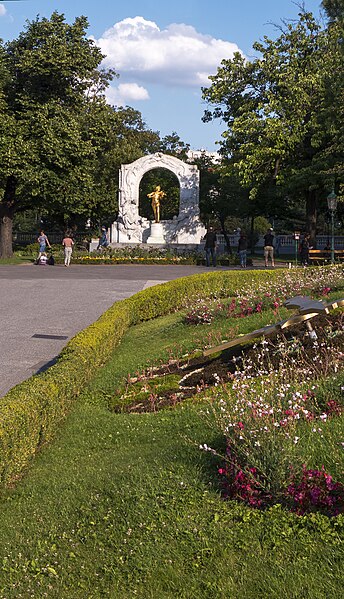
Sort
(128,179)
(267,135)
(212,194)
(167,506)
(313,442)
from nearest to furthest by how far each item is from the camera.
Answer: (167,506) → (313,442) → (267,135) → (128,179) → (212,194)

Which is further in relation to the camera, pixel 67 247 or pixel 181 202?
pixel 181 202

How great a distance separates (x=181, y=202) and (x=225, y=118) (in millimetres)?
6533

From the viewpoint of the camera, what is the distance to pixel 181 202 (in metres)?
45.0

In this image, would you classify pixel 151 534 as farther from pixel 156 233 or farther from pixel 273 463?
pixel 156 233

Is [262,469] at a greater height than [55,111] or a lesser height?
lesser

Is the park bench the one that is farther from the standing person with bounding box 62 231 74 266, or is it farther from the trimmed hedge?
the trimmed hedge

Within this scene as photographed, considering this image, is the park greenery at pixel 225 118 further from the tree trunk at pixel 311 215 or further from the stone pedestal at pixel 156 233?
the stone pedestal at pixel 156 233

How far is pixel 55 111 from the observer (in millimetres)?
39000

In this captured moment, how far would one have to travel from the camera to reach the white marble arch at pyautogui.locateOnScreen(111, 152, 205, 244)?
147 ft

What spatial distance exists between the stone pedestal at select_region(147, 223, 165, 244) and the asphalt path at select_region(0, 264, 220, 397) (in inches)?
577

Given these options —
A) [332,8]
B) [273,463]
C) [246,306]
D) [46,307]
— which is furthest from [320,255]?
[273,463]

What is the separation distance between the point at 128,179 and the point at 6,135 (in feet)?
31.9

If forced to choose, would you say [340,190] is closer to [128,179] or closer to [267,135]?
[267,135]

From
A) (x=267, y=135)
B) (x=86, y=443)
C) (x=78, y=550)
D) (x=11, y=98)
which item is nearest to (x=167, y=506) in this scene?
(x=78, y=550)
